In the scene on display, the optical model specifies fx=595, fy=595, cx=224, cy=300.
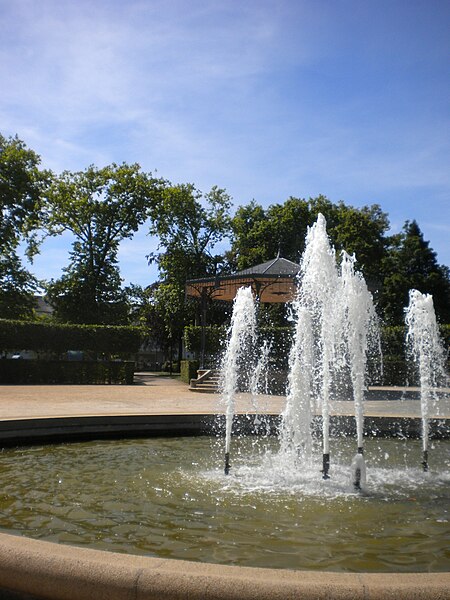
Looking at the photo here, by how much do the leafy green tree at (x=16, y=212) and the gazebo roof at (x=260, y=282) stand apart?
15.6 m

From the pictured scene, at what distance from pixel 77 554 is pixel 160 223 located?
144 ft

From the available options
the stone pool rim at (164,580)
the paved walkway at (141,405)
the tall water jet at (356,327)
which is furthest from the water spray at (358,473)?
the paved walkway at (141,405)

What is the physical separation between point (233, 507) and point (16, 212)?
3562cm

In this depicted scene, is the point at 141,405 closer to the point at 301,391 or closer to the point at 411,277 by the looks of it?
the point at 301,391

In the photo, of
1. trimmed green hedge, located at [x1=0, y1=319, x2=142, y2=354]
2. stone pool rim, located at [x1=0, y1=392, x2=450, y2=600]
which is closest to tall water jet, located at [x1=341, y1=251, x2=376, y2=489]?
stone pool rim, located at [x1=0, y1=392, x2=450, y2=600]

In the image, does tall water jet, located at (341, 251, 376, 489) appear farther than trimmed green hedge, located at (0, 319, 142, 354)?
No

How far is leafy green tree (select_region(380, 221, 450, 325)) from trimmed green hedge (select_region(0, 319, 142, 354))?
22373mm

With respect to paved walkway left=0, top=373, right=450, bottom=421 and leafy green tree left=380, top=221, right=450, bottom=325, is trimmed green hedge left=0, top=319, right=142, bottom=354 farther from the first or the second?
leafy green tree left=380, top=221, right=450, bottom=325

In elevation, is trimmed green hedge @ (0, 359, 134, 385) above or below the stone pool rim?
above

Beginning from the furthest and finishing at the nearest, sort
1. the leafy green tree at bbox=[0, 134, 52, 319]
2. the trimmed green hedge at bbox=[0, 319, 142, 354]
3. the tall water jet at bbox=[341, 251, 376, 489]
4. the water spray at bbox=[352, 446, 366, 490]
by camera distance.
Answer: the leafy green tree at bbox=[0, 134, 52, 319] < the trimmed green hedge at bbox=[0, 319, 142, 354] < the tall water jet at bbox=[341, 251, 376, 489] < the water spray at bbox=[352, 446, 366, 490]

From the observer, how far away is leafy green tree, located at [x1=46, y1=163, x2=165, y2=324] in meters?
42.3

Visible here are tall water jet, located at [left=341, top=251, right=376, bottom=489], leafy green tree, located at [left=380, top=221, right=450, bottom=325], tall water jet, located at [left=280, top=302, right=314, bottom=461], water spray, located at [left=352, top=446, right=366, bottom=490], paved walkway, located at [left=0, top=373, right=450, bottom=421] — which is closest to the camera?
water spray, located at [left=352, top=446, right=366, bottom=490]

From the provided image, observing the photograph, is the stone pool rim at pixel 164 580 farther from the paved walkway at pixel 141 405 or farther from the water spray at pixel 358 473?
the paved walkway at pixel 141 405

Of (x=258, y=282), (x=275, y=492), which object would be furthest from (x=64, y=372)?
(x=275, y=492)
